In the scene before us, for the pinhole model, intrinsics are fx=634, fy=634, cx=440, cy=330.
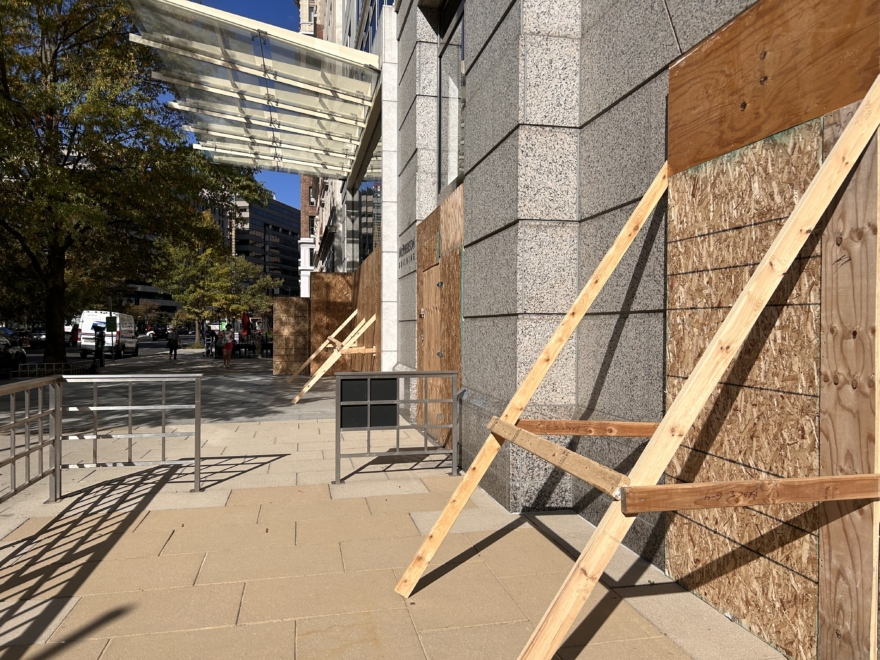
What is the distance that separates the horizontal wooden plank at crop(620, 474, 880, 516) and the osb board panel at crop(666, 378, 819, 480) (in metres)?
0.32

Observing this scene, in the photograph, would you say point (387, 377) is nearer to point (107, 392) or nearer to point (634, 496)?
point (634, 496)

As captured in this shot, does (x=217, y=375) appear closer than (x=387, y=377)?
Answer: No

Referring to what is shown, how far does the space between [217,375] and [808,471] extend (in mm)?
21059

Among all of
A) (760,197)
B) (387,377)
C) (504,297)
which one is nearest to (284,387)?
(387,377)

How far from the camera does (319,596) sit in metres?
3.78

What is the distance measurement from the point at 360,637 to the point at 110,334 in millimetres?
32787

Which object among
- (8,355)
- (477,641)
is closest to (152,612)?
(477,641)

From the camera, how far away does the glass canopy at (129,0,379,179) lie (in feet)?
41.0

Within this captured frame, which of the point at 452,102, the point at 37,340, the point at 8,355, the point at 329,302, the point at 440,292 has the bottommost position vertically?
the point at 8,355

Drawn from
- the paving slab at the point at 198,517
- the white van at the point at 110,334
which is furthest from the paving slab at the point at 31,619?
the white van at the point at 110,334

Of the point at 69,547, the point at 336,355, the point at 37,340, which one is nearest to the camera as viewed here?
the point at 69,547

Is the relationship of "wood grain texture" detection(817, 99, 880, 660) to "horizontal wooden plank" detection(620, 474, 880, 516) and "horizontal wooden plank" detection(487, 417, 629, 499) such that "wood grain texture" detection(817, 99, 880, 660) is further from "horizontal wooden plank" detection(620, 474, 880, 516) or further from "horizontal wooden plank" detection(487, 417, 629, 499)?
"horizontal wooden plank" detection(487, 417, 629, 499)

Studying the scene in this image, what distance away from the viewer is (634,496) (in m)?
2.37

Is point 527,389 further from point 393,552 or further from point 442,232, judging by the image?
point 442,232
